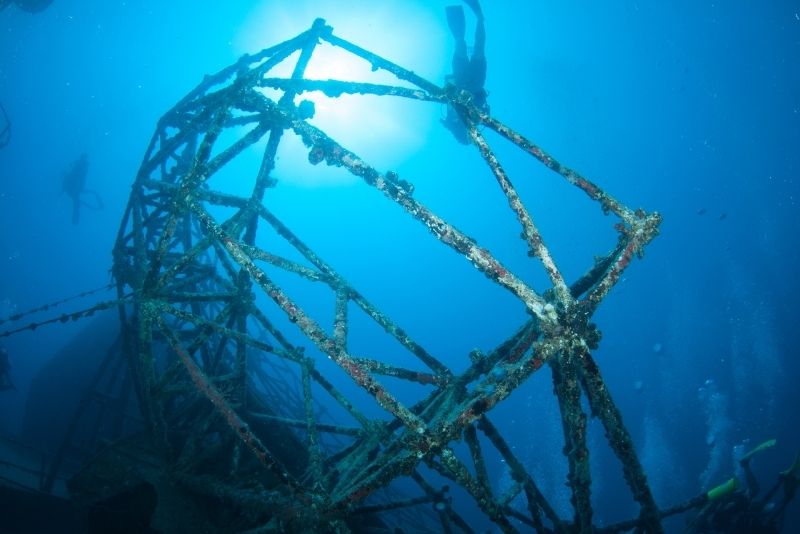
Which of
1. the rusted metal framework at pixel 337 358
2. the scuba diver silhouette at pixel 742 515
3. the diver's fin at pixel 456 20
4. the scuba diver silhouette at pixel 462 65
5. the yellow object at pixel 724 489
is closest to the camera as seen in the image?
the rusted metal framework at pixel 337 358

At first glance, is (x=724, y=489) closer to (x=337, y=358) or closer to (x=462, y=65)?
(x=337, y=358)

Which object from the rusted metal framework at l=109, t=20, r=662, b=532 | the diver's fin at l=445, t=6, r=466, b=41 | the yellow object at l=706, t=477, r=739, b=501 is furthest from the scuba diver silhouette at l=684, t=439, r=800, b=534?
the diver's fin at l=445, t=6, r=466, b=41

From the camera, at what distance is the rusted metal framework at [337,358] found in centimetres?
244

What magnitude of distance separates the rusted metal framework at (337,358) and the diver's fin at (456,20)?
2353 mm

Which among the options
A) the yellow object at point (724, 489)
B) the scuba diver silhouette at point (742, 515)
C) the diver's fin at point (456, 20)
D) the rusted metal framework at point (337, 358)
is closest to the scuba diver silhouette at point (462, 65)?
the diver's fin at point (456, 20)

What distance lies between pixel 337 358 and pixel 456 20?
684 centimetres

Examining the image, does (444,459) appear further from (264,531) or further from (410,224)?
(410,224)

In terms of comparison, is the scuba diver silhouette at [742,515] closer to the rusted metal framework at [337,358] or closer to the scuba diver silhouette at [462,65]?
the rusted metal framework at [337,358]

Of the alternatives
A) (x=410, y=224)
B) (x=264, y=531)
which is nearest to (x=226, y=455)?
(x=264, y=531)

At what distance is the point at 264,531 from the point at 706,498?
20.7ft

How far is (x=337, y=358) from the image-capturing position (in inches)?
108

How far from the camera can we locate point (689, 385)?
173ft

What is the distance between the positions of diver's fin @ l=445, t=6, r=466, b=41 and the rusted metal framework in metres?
2.35

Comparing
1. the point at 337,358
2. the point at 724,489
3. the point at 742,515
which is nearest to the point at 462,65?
the point at 337,358
